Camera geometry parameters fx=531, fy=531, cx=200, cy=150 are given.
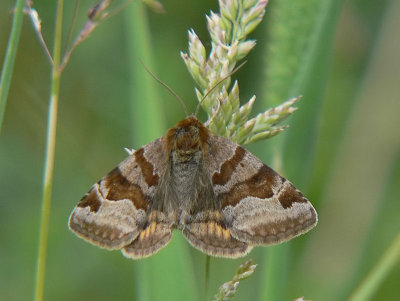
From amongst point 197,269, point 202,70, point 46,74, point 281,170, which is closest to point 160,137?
point 202,70

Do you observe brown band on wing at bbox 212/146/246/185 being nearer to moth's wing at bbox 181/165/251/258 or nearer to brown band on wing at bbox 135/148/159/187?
moth's wing at bbox 181/165/251/258

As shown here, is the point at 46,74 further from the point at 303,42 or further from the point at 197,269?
the point at 303,42

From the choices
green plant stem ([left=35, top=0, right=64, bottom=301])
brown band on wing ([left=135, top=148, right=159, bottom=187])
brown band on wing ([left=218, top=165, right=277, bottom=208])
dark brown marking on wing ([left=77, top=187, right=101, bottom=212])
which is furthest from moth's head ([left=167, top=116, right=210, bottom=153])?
green plant stem ([left=35, top=0, right=64, bottom=301])

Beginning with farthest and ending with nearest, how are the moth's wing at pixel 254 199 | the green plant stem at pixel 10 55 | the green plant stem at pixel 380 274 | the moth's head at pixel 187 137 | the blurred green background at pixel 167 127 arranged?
the blurred green background at pixel 167 127, the moth's head at pixel 187 137, the moth's wing at pixel 254 199, the green plant stem at pixel 380 274, the green plant stem at pixel 10 55

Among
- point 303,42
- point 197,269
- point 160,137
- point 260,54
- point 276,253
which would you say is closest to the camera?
point 276,253

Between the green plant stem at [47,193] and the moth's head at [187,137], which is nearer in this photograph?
the green plant stem at [47,193]

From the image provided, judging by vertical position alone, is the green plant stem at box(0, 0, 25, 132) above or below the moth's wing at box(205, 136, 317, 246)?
above

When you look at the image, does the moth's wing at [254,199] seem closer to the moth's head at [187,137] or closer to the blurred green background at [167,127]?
the moth's head at [187,137]

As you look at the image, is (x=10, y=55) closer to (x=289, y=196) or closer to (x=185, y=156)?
(x=185, y=156)

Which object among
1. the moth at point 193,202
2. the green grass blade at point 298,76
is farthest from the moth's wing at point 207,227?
the green grass blade at point 298,76
